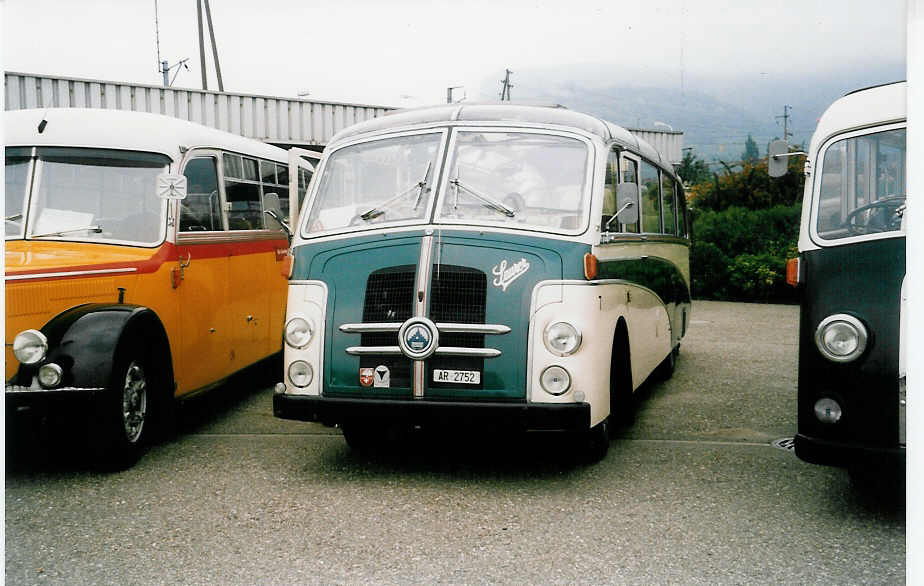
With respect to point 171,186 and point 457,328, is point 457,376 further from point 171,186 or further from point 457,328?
point 171,186

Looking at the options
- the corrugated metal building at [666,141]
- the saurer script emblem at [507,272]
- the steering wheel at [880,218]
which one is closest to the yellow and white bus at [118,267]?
the saurer script emblem at [507,272]

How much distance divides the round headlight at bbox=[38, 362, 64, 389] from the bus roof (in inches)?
90.1

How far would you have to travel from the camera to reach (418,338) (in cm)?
556

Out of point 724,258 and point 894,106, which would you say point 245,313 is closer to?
point 894,106

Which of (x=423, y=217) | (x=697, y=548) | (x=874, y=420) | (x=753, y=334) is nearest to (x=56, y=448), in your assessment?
(x=423, y=217)

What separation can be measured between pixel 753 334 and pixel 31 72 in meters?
10.2

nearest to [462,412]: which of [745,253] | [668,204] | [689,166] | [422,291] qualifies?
[422,291]

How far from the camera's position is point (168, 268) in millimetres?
6656

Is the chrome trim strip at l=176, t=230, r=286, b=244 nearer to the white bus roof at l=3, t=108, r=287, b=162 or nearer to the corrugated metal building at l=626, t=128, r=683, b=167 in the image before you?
the white bus roof at l=3, t=108, r=287, b=162

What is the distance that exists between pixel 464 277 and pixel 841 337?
209cm

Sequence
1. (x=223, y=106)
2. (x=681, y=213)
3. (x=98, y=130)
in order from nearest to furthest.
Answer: (x=98, y=130) < (x=223, y=106) < (x=681, y=213)

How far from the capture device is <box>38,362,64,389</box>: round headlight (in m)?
5.53

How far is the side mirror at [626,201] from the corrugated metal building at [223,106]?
73.5 inches

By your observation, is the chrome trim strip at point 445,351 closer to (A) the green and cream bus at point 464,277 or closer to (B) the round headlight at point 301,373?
(A) the green and cream bus at point 464,277
